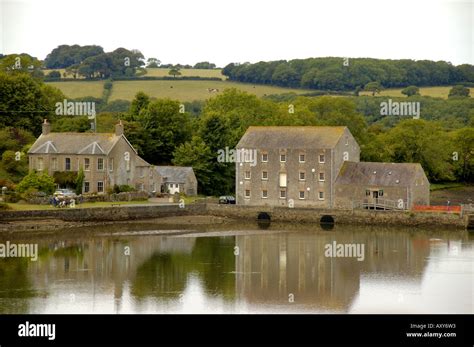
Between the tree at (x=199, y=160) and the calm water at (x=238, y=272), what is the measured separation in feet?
39.5

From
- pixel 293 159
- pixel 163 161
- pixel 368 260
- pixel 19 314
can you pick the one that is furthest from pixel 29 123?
pixel 19 314

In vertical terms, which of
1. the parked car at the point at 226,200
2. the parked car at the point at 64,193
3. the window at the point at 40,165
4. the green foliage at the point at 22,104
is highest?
the green foliage at the point at 22,104

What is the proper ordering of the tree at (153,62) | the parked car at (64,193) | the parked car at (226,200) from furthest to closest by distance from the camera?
the tree at (153,62) < the parked car at (226,200) < the parked car at (64,193)

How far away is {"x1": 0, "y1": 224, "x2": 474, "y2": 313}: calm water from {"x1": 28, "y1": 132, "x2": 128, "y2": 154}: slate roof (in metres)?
8.83

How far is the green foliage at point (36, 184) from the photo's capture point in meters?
63.7

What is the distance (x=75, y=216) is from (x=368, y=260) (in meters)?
19.7

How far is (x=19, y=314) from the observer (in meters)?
36.9

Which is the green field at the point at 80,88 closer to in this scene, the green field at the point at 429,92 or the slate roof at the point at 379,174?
the green field at the point at 429,92

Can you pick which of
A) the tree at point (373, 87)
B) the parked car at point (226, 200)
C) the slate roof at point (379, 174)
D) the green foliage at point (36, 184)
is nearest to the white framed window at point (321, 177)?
the slate roof at point (379, 174)

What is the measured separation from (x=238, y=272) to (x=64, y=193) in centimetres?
2168

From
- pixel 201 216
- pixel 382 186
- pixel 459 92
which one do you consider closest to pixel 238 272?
pixel 201 216

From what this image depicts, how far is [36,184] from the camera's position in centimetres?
6375

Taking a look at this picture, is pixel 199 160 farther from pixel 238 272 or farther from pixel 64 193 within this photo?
pixel 238 272
